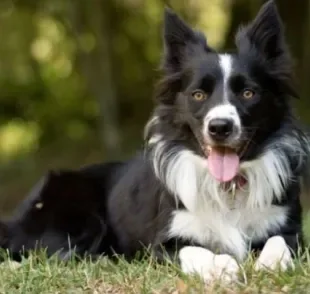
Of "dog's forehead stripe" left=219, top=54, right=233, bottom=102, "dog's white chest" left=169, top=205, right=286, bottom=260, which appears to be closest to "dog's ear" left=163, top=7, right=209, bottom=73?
"dog's forehead stripe" left=219, top=54, right=233, bottom=102

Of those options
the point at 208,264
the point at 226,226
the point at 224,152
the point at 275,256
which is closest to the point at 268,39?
the point at 224,152

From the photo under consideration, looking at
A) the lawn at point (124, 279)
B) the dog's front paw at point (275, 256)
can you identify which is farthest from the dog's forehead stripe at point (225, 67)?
the lawn at point (124, 279)

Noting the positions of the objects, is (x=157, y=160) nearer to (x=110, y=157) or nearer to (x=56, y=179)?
(x=56, y=179)

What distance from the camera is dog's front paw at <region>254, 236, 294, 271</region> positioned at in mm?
5254

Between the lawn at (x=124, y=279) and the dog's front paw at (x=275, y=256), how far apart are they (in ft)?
0.21

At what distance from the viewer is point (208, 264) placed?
546 centimetres

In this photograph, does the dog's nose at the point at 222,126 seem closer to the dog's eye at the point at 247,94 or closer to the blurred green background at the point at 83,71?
the dog's eye at the point at 247,94

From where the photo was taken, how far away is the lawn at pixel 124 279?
16.1 feet

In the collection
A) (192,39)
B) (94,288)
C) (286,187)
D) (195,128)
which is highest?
(192,39)

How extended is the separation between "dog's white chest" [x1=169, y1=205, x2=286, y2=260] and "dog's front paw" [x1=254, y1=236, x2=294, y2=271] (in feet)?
0.68

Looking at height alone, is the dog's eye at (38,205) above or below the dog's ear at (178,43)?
below

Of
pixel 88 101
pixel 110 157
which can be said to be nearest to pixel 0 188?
pixel 110 157

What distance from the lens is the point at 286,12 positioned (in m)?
16.4

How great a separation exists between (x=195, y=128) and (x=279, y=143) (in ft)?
2.08
